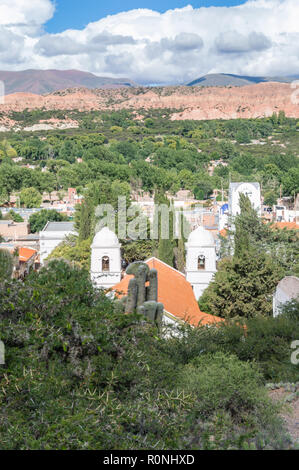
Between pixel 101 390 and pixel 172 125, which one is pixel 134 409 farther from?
pixel 172 125

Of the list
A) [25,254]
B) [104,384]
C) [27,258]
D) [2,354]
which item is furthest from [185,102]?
[2,354]

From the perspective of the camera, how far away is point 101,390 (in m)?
5.61

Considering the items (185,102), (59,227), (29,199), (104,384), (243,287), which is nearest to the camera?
(104,384)

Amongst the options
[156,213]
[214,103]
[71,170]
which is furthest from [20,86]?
[156,213]

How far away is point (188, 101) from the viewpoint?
426 feet

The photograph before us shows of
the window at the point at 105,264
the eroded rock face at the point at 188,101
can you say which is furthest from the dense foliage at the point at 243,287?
the eroded rock face at the point at 188,101

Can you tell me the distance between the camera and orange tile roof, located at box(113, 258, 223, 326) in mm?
12844

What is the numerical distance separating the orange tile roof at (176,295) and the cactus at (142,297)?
188cm

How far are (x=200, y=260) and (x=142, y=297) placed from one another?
6967 mm

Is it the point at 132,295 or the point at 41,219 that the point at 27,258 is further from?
the point at 132,295

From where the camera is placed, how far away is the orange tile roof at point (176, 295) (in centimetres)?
1284

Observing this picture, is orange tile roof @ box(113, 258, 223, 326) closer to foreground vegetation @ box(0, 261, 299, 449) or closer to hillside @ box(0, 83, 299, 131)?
foreground vegetation @ box(0, 261, 299, 449)

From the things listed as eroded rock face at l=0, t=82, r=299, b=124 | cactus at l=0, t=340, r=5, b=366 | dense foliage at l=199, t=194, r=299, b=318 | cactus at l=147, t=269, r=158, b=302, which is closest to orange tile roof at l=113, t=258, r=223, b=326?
dense foliage at l=199, t=194, r=299, b=318

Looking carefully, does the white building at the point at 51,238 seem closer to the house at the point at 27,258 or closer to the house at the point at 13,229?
the house at the point at 27,258
